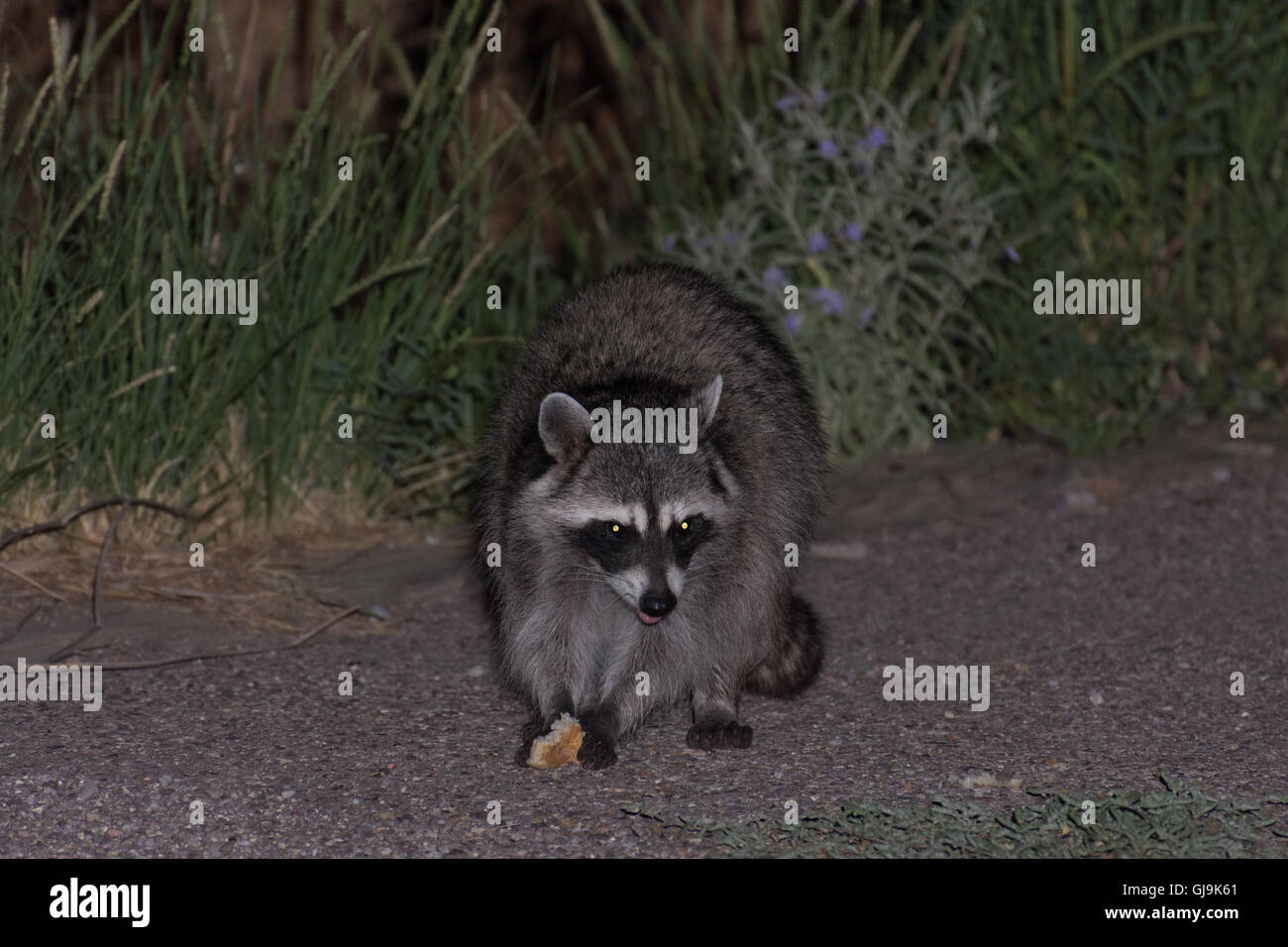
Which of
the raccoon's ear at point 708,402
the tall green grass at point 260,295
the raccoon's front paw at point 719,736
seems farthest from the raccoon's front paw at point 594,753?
the tall green grass at point 260,295

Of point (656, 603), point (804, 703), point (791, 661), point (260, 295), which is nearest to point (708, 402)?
point (656, 603)

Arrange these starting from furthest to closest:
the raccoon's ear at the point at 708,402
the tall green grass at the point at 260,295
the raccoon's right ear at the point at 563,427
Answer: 1. the tall green grass at the point at 260,295
2. the raccoon's ear at the point at 708,402
3. the raccoon's right ear at the point at 563,427

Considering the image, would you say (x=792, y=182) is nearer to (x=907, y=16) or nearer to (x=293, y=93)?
(x=907, y=16)

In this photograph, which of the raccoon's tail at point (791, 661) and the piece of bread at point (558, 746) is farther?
the raccoon's tail at point (791, 661)

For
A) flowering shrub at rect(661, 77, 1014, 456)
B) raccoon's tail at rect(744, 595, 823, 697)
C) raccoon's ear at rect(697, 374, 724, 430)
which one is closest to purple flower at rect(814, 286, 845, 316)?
flowering shrub at rect(661, 77, 1014, 456)

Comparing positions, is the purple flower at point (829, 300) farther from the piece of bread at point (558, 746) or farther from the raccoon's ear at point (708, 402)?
the piece of bread at point (558, 746)

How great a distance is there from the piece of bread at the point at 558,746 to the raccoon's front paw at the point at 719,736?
0.40 meters

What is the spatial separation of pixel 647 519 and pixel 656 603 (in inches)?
12.1

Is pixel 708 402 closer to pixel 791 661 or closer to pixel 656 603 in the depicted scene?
pixel 656 603

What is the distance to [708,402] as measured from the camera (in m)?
5.46

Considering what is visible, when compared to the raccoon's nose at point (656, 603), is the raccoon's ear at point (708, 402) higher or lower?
higher

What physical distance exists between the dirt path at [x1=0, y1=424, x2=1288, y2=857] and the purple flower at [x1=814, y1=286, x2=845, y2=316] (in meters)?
0.83

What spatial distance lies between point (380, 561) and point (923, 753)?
9.48ft

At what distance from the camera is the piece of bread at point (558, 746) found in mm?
5117
